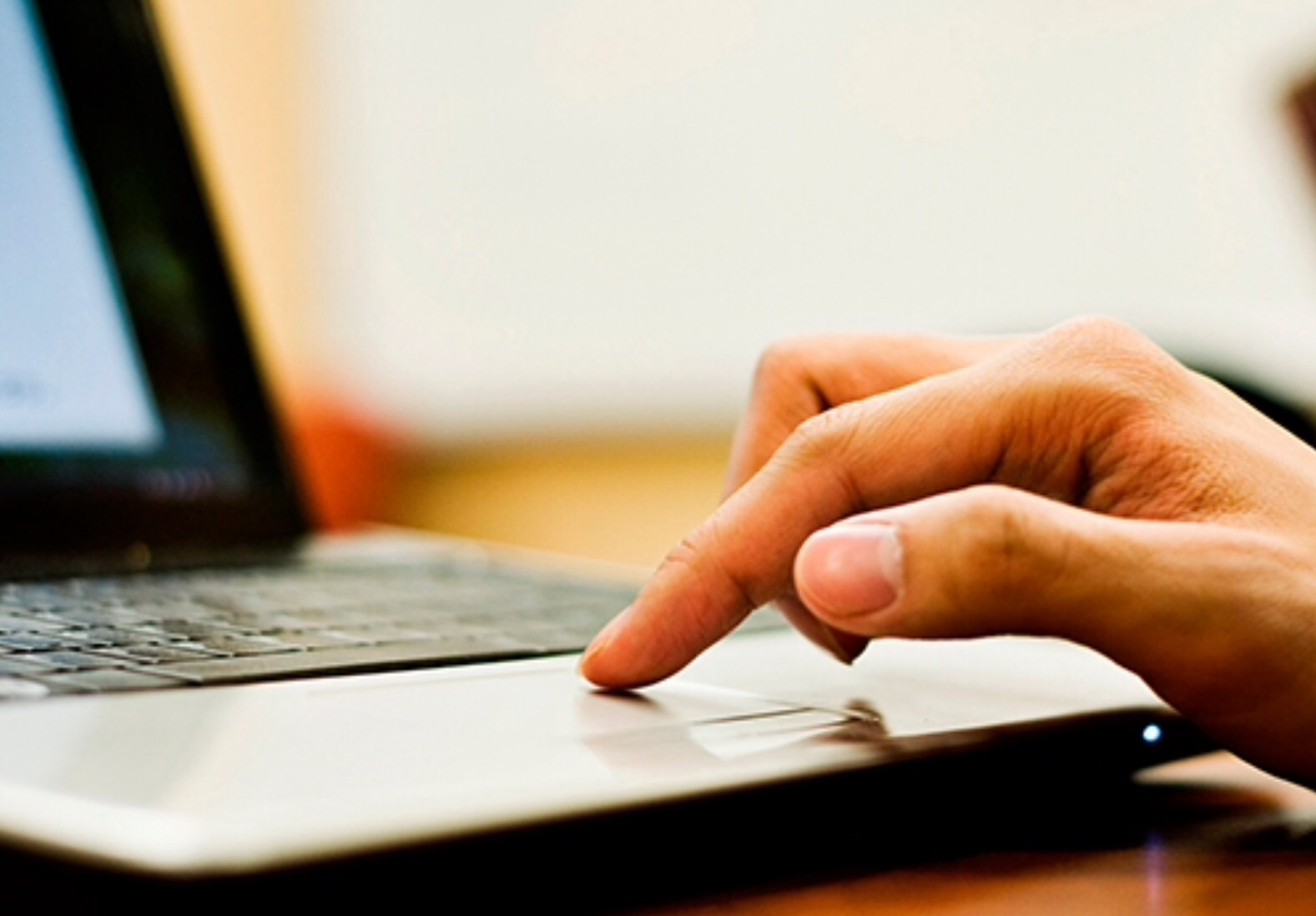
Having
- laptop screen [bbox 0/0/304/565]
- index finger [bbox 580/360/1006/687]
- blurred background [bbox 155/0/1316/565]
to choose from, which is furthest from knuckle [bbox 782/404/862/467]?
blurred background [bbox 155/0/1316/565]

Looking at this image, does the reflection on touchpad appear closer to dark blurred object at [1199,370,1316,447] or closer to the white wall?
dark blurred object at [1199,370,1316,447]

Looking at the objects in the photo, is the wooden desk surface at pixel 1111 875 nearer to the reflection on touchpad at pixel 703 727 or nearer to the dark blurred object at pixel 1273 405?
the reflection on touchpad at pixel 703 727

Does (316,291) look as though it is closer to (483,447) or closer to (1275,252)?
(483,447)

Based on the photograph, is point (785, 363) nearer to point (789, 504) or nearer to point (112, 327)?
point (789, 504)

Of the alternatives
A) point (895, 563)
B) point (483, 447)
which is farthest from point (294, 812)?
point (483, 447)

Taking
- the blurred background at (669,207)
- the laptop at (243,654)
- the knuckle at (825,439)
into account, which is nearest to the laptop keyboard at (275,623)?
the laptop at (243,654)

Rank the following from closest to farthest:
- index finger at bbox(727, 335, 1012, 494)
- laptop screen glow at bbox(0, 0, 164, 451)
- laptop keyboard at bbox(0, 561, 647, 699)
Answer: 1. laptop keyboard at bbox(0, 561, 647, 699)
2. index finger at bbox(727, 335, 1012, 494)
3. laptop screen glow at bbox(0, 0, 164, 451)

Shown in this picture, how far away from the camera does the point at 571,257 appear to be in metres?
2.08

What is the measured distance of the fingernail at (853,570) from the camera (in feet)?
1.16

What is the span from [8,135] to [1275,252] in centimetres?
110

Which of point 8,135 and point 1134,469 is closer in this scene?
point 1134,469

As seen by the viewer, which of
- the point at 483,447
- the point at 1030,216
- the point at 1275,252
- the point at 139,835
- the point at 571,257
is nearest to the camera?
the point at 139,835

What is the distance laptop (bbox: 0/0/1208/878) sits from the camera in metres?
0.27

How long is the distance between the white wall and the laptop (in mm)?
673
